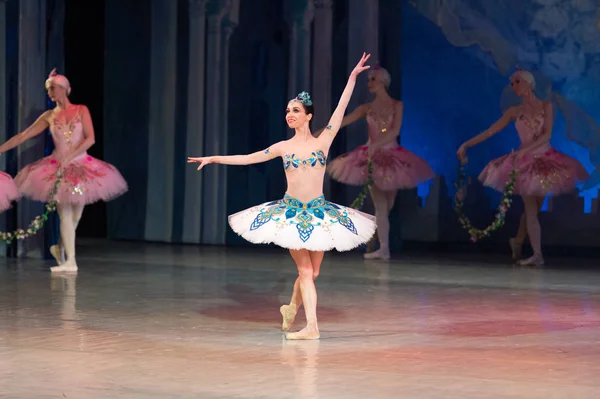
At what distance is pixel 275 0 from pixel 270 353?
7370mm

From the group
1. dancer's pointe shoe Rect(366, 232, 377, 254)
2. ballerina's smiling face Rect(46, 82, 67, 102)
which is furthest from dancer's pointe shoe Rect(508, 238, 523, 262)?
ballerina's smiling face Rect(46, 82, 67, 102)

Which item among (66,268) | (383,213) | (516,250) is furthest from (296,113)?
(516,250)

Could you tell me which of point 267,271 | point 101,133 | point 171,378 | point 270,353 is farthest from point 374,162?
point 171,378

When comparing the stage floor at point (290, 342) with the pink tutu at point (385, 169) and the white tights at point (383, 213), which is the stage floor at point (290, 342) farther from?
the pink tutu at point (385, 169)

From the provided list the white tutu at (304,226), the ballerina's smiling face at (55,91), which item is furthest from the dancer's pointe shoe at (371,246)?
the white tutu at (304,226)

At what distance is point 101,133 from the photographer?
39.9 ft

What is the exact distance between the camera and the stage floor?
3.82 m

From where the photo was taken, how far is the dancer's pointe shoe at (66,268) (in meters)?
8.00

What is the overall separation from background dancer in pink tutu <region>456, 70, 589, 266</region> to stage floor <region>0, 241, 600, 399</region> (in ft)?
2.00

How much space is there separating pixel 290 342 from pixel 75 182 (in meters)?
3.64

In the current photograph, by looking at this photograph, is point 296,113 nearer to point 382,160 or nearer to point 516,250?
point 382,160

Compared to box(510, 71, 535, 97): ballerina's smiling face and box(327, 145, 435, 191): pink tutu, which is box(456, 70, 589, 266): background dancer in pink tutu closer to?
box(510, 71, 535, 97): ballerina's smiling face

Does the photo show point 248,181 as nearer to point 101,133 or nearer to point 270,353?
point 101,133

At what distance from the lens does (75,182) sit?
26.2ft
